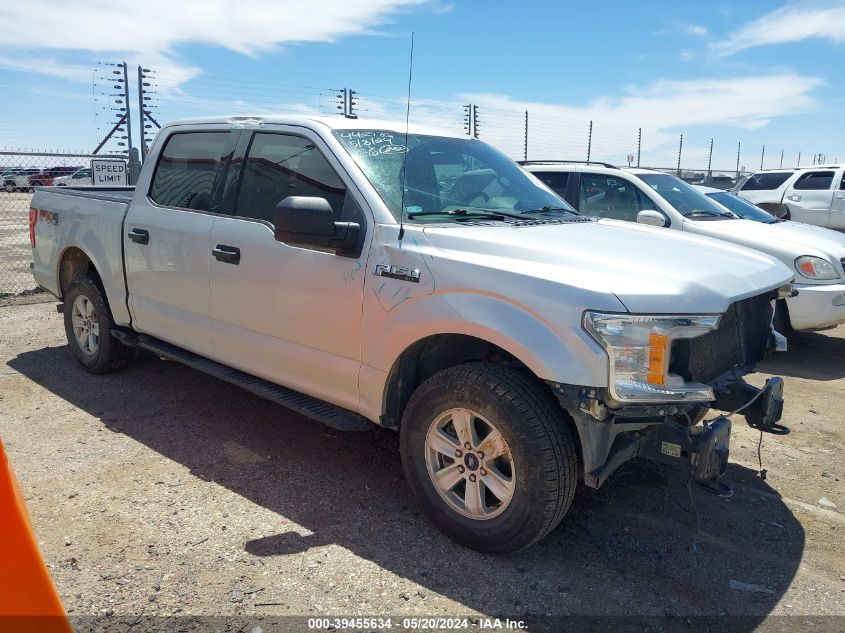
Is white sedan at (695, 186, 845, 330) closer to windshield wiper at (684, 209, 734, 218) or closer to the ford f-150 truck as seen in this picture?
windshield wiper at (684, 209, 734, 218)

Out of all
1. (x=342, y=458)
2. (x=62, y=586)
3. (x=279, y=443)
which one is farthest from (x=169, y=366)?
(x=62, y=586)

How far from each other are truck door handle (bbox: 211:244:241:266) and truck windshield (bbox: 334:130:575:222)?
901 millimetres

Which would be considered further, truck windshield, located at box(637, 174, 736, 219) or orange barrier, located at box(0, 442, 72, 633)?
truck windshield, located at box(637, 174, 736, 219)

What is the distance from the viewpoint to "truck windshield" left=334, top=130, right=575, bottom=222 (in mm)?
3611

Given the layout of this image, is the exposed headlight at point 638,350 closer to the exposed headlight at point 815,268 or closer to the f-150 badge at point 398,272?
the f-150 badge at point 398,272

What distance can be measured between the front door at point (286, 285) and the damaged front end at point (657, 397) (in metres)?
1.22

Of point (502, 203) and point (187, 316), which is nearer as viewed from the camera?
point (502, 203)

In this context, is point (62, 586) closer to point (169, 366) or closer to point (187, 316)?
point (187, 316)

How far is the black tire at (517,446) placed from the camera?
286 cm

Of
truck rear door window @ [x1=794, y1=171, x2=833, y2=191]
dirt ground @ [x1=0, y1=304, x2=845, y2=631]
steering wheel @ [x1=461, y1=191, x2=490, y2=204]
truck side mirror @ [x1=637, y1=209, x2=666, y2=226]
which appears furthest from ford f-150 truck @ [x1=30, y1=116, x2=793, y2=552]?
truck rear door window @ [x1=794, y1=171, x2=833, y2=191]

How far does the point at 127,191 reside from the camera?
6.42 meters

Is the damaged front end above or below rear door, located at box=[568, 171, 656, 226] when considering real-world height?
below

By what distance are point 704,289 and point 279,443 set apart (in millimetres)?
2725

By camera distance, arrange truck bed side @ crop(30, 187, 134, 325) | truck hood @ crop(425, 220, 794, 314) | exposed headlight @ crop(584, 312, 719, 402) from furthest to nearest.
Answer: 1. truck bed side @ crop(30, 187, 134, 325)
2. truck hood @ crop(425, 220, 794, 314)
3. exposed headlight @ crop(584, 312, 719, 402)
